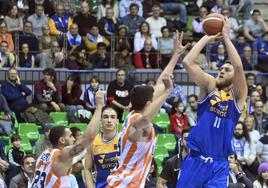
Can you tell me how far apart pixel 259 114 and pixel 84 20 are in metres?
4.59

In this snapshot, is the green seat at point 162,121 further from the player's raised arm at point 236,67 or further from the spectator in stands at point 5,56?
the player's raised arm at point 236,67

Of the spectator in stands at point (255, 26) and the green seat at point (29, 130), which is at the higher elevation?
the spectator in stands at point (255, 26)

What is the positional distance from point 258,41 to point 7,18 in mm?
5889

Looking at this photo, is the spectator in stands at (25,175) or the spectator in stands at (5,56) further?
the spectator in stands at (5,56)

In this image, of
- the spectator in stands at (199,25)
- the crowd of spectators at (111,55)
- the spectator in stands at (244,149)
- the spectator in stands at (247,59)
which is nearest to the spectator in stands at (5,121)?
the crowd of spectators at (111,55)

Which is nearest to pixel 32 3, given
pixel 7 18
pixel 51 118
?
pixel 7 18

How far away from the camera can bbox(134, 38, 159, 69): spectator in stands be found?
898 inches

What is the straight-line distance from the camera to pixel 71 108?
20.7 m

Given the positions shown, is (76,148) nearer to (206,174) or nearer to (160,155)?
(206,174)

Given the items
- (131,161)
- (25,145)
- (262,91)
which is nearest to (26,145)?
(25,145)

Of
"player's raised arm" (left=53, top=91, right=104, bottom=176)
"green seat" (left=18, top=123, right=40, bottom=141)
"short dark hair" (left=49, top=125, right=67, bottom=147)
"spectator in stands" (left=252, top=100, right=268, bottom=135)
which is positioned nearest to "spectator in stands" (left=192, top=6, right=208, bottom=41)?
"spectator in stands" (left=252, top=100, right=268, bottom=135)

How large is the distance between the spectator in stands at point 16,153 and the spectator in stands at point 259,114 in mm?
5547

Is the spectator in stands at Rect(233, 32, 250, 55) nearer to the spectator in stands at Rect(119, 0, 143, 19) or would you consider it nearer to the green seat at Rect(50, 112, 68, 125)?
the spectator in stands at Rect(119, 0, 143, 19)

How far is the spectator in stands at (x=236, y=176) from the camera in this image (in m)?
17.0
